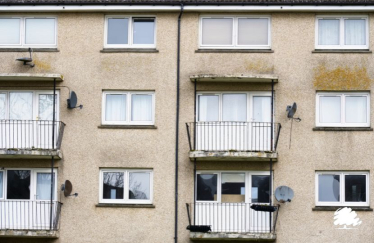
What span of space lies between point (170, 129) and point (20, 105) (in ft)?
16.4

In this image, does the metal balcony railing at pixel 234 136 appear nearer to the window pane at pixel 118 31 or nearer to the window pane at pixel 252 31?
the window pane at pixel 252 31

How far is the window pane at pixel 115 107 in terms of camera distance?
3562cm

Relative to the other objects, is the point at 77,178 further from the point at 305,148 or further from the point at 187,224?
the point at 305,148

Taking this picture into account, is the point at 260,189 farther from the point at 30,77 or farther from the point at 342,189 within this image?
the point at 30,77

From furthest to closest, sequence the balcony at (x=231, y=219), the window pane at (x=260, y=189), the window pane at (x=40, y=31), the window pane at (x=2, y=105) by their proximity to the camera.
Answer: the window pane at (x=40, y=31), the window pane at (x=2, y=105), the window pane at (x=260, y=189), the balcony at (x=231, y=219)

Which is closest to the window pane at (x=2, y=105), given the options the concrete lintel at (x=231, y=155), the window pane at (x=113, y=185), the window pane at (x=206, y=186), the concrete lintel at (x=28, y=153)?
the concrete lintel at (x=28, y=153)

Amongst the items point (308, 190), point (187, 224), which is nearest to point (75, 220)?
point (187, 224)

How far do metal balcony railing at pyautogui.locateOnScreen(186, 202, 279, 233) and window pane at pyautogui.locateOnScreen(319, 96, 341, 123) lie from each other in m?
3.39

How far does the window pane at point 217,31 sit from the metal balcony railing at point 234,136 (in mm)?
2770

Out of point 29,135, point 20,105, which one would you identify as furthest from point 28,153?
point 20,105

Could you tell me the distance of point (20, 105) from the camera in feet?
117

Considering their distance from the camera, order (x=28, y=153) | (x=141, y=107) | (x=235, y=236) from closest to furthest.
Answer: (x=235, y=236) → (x=28, y=153) → (x=141, y=107)

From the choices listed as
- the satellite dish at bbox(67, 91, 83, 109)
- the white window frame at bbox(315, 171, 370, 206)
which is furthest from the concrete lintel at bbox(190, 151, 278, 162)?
the satellite dish at bbox(67, 91, 83, 109)

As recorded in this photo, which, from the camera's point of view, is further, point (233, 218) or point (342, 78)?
point (342, 78)
